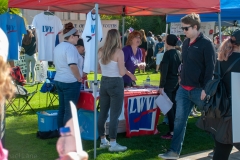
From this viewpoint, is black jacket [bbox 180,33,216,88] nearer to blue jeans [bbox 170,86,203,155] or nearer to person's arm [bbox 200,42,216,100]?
person's arm [bbox 200,42,216,100]

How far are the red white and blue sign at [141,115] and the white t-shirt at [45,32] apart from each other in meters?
1.93

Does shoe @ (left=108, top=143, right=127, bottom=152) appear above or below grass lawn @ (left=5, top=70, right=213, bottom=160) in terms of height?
above

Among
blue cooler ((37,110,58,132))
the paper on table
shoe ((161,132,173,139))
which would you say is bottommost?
shoe ((161,132,173,139))

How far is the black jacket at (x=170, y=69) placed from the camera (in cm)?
617

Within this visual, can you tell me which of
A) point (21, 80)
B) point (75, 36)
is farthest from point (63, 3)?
point (21, 80)

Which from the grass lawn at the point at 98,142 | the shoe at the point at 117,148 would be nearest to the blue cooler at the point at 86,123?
the grass lawn at the point at 98,142

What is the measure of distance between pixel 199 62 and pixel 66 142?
3.41m

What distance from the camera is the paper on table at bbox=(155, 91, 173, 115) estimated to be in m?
6.30

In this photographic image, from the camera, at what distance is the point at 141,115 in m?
6.46

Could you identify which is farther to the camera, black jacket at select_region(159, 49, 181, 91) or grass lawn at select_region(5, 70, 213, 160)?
black jacket at select_region(159, 49, 181, 91)

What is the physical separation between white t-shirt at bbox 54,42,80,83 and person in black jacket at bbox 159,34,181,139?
4.51 ft

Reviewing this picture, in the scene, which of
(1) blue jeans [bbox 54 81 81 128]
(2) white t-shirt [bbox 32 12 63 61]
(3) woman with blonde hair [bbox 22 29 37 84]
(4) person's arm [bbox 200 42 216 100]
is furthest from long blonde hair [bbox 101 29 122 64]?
(3) woman with blonde hair [bbox 22 29 37 84]

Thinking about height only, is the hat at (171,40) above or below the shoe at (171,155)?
above

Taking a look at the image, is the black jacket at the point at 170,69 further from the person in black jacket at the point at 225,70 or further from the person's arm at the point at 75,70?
the person in black jacket at the point at 225,70
